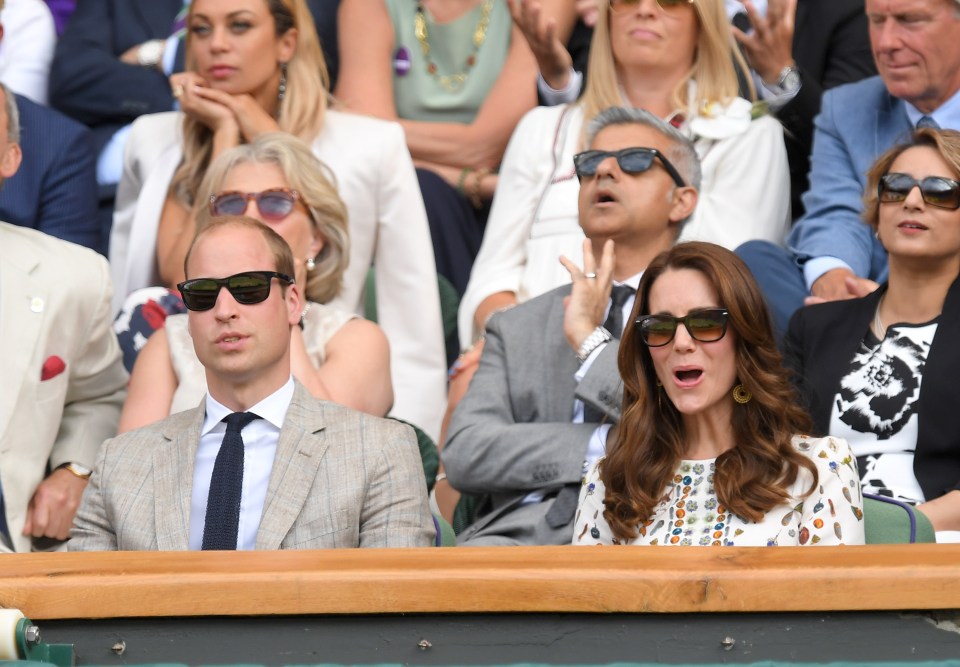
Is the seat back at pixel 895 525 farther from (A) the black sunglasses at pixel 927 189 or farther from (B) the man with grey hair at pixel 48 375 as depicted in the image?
(B) the man with grey hair at pixel 48 375

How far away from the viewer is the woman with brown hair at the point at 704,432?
3.03 metres

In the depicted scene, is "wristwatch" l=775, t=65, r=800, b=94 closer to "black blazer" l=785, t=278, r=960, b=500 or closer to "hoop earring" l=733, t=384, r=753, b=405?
"black blazer" l=785, t=278, r=960, b=500

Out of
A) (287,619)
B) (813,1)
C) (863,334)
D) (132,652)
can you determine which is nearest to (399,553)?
(287,619)

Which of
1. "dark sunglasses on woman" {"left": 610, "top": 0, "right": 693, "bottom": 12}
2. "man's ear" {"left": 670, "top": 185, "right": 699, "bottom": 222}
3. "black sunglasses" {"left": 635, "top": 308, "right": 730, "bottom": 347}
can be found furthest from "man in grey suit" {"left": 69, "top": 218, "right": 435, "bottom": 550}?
"dark sunglasses on woman" {"left": 610, "top": 0, "right": 693, "bottom": 12}

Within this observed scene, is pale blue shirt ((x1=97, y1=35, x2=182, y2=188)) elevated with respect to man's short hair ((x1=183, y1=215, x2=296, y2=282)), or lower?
lower

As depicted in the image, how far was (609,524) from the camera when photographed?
3189mm

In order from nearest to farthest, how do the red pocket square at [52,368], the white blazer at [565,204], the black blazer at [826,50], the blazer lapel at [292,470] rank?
1. the blazer lapel at [292,470]
2. the red pocket square at [52,368]
3. the white blazer at [565,204]
4. the black blazer at [826,50]

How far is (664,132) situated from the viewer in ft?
13.7

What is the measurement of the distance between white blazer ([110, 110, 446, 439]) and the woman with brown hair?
1470mm

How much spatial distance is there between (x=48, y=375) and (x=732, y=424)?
1.66 m

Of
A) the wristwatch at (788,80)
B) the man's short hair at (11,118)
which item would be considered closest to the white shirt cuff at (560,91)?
the wristwatch at (788,80)

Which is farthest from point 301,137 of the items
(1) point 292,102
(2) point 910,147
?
(2) point 910,147

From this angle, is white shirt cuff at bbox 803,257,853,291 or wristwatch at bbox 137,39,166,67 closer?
white shirt cuff at bbox 803,257,853,291

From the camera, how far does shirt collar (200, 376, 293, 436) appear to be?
3201 mm
